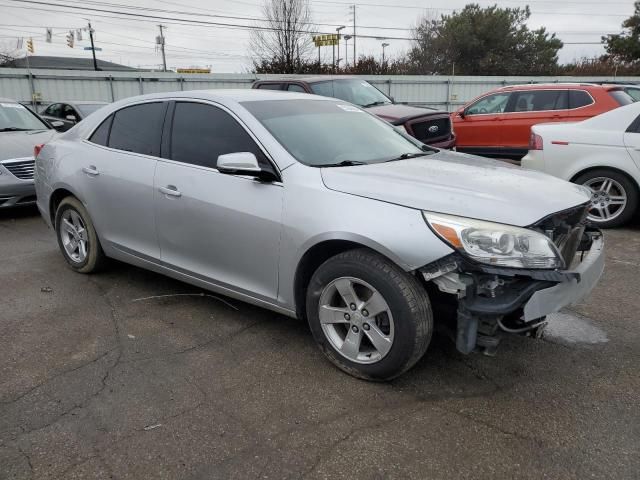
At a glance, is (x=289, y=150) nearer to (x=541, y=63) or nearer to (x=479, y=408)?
(x=479, y=408)

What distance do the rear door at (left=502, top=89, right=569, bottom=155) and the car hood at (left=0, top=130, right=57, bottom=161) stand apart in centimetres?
805

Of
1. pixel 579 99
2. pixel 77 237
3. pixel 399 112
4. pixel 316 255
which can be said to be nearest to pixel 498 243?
pixel 316 255

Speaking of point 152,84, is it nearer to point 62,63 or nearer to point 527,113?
point 527,113

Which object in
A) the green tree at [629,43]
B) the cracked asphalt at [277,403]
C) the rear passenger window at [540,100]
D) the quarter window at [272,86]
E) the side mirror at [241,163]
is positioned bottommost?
the cracked asphalt at [277,403]

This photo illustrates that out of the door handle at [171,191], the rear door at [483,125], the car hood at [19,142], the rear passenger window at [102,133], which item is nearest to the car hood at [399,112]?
the rear door at [483,125]

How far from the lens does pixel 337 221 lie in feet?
9.89

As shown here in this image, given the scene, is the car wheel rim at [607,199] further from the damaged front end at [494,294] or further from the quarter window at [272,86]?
the quarter window at [272,86]

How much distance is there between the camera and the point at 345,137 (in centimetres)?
390

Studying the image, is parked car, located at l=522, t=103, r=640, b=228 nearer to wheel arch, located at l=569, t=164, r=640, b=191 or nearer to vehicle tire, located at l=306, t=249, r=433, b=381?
wheel arch, located at l=569, t=164, r=640, b=191

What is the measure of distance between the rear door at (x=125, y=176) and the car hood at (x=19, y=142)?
11.3 ft

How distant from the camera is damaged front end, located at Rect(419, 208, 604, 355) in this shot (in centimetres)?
268

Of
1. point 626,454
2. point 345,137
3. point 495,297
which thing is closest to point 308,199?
point 345,137

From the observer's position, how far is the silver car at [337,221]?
8.99 ft

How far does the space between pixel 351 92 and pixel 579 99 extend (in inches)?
159
